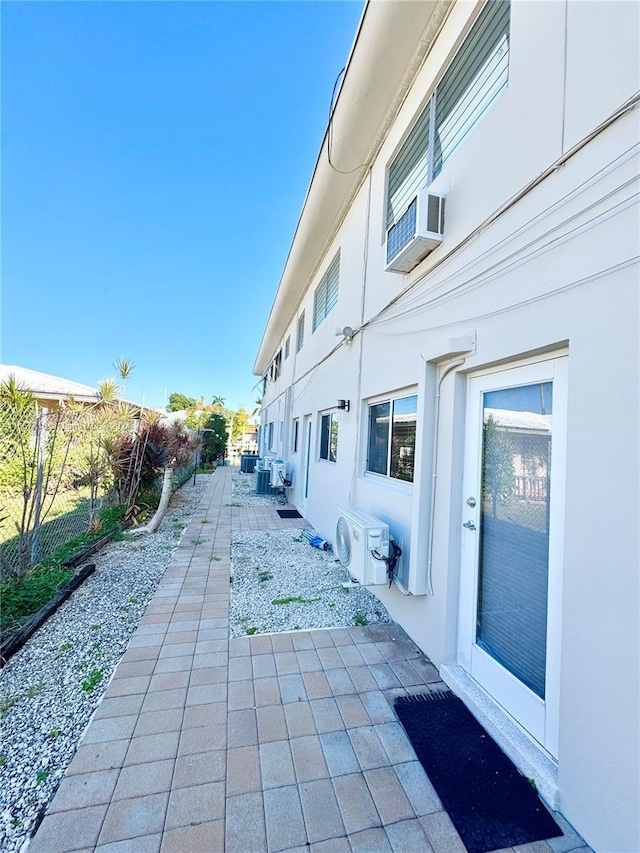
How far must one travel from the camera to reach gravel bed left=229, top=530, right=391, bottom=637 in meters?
3.55

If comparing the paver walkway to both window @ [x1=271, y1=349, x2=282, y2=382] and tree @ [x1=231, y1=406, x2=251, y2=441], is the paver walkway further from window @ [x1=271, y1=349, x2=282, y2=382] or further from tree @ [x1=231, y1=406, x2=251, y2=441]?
tree @ [x1=231, y1=406, x2=251, y2=441]

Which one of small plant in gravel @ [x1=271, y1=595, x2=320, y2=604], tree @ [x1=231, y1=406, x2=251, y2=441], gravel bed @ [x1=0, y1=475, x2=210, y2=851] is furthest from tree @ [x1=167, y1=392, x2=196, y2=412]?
small plant in gravel @ [x1=271, y1=595, x2=320, y2=604]

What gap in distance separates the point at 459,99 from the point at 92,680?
→ 5.65 metres

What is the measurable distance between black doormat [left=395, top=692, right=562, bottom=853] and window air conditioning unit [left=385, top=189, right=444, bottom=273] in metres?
3.67

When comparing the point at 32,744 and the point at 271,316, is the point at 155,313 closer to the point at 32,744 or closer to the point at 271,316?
the point at 271,316

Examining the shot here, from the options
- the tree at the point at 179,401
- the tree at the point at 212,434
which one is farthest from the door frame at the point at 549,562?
the tree at the point at 179,401

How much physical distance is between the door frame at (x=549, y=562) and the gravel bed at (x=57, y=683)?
103 inches

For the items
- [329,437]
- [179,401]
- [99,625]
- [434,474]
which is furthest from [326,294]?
[179,401]

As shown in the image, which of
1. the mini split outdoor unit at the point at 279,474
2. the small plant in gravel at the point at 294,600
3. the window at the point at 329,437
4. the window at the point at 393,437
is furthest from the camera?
the mini split outdoor unit at the point at 279,474

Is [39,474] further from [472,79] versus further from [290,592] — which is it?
[472,79]

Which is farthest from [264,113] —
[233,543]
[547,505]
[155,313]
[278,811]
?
[155,313]

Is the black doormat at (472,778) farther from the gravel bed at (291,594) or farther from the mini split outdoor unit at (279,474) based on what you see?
the mini split outdoor unit at (279,474)

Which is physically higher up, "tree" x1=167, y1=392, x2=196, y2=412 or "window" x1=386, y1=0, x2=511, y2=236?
"tree" x1=167, y1=392, x2=196, y2=412

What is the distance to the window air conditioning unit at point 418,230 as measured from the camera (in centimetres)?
305
